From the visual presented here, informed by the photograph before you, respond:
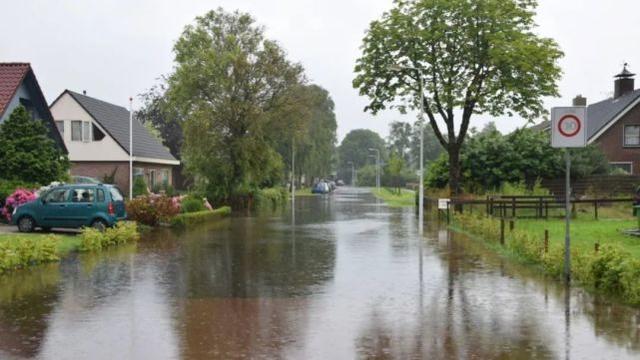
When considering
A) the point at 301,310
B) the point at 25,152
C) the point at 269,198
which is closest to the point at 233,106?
the point at 269,198

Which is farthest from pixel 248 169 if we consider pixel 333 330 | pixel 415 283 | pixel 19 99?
pixel 333 330

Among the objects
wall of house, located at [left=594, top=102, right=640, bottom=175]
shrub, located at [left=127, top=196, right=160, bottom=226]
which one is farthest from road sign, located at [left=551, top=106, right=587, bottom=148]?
wall of house, located at [left=594, top=102, right=640, bottom=175]

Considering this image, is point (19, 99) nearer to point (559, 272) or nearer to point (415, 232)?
point (415, 232)

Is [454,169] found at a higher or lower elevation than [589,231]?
higher

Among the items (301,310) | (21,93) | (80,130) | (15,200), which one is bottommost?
(301,310)

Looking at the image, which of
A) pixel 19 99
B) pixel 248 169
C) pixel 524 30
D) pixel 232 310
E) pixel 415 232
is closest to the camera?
pixel 232 310

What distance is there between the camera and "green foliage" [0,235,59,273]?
1343 cm

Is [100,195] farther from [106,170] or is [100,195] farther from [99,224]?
[106,170]

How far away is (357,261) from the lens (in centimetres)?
1581

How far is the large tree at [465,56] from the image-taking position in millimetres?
30828

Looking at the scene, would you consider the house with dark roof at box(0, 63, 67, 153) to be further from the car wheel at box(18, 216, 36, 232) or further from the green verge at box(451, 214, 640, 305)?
the green verge at box(451, 214, 640, 305)

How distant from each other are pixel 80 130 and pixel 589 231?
33993 mm

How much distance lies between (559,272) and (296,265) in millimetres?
5763

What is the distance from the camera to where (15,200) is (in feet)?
76.1
